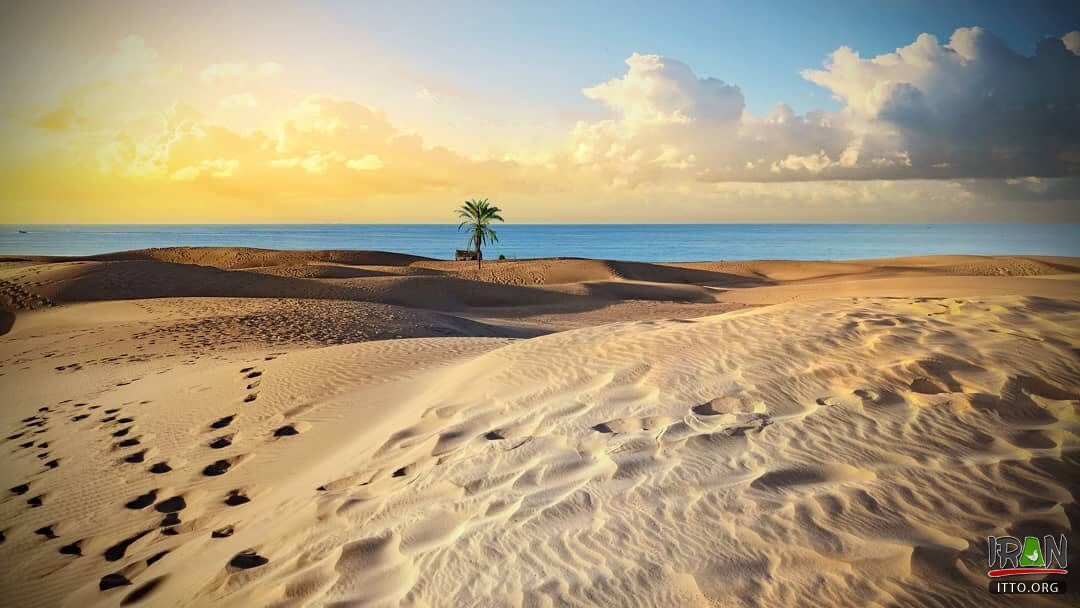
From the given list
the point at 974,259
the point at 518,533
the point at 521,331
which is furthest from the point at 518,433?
the point at 974,259

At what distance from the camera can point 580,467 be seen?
4035 millimetres

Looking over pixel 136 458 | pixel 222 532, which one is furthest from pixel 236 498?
pixel 136 458

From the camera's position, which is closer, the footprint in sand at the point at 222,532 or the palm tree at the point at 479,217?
the footprint in sand at the point at 222,532

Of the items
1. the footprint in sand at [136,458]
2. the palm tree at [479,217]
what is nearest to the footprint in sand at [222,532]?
the footprint in sand at [136,458]

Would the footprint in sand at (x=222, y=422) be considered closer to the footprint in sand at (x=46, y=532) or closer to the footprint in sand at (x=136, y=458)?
the footprint in sand at (x=136, y=458)

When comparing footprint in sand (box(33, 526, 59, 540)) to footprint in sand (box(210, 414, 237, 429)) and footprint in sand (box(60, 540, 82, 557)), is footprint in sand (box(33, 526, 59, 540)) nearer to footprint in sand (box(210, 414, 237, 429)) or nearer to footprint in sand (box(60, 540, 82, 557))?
footprint in sand (box(60, 540, 82, 557))

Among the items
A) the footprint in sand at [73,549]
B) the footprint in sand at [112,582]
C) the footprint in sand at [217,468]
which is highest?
the footprint in sand at [217,468]

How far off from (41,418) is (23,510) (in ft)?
11.6

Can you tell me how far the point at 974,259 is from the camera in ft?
124

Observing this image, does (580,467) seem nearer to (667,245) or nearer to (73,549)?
(73,549)

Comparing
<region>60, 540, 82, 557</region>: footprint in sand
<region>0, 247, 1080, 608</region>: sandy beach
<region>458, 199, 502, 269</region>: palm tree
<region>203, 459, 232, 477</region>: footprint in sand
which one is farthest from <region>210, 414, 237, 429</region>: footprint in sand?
<region>458, 199, 502, 269</region>: palm tree

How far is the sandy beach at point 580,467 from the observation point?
2977 mm

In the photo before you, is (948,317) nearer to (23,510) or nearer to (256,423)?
(256,423)

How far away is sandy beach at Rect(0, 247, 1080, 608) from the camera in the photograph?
117 inches
